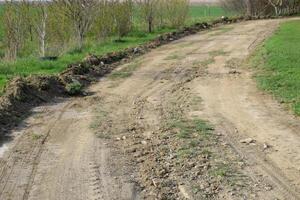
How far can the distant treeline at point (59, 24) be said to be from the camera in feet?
74.5

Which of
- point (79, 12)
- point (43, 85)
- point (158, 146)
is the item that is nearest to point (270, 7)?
point (79, 12)

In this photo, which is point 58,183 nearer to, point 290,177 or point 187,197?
point 187,197

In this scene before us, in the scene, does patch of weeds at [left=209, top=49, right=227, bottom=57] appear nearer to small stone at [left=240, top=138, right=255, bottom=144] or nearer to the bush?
the bush

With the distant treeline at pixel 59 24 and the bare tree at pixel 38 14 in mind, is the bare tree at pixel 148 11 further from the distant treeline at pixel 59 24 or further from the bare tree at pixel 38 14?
the bare tree at pixel 38 14

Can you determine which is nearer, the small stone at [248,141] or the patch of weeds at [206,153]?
the patch of weeds at [206,153]

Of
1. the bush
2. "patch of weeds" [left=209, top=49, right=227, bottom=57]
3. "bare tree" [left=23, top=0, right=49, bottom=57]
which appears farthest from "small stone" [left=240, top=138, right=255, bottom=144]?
"bare tree" [left=23, top=0, right=49, bottom=57]

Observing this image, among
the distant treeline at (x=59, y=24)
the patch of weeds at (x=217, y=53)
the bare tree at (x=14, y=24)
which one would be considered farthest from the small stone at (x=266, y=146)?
the bare tree at (x=14, y=24)

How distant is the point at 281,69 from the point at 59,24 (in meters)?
12.5

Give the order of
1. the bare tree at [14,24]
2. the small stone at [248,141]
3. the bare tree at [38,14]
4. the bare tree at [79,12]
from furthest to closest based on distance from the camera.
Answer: the bare tree at [14,24], the bare tree at [79,12], the bare tree at [38,14], the small stone at [248,141]

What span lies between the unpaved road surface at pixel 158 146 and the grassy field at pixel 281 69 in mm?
359

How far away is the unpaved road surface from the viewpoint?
6875 mm

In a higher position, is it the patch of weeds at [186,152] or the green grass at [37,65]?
the green grass at [37,65]

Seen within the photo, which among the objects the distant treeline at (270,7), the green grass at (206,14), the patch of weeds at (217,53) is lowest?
the patch of weeds at (217,53)

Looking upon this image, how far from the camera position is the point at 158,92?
12867 mm
